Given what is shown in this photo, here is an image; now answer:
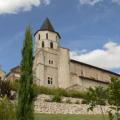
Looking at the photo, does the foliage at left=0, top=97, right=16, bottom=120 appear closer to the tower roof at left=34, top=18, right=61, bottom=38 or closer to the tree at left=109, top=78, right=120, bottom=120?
the tree at left=109, top=78, right=120, bottom=120

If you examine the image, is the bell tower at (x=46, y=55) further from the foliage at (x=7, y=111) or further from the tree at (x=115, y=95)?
the tree at (x=115, y=95)

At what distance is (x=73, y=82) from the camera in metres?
67.5

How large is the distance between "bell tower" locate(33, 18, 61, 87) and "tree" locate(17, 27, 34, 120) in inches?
1769

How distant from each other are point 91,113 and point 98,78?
4013 cm

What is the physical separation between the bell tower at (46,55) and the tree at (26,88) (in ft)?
147

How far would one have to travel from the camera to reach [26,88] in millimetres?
15664

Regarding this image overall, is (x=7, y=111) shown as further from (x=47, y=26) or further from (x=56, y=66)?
(x=47, y=26)

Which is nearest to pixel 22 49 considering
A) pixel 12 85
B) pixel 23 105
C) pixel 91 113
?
pixel 23 105

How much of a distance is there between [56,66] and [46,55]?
9.79 ft

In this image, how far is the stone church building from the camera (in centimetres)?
6475

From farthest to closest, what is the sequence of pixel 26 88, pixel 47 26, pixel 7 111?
pixel 47 26 < pixel 7 111 < pixel 26 88

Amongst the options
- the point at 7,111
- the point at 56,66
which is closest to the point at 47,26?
the point at 56,66

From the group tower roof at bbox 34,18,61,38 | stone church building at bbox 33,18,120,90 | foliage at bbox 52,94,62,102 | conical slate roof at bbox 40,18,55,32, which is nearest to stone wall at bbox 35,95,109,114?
foliage at bbox 52,94,62,102

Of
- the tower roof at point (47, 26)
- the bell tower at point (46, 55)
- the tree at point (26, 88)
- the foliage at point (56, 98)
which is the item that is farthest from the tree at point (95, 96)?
the tower roof at point (47, 26)
